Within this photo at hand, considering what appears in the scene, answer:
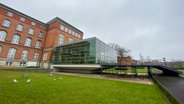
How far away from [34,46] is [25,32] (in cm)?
535

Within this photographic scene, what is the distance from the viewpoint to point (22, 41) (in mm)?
30578

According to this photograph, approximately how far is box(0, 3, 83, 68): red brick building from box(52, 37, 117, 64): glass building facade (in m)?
5.70

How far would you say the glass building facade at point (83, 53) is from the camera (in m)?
21.2

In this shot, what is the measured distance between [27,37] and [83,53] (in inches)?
896

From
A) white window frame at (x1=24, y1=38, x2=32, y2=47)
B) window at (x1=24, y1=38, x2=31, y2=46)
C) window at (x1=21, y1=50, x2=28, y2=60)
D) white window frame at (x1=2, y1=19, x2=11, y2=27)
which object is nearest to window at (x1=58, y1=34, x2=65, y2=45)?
white window frame at (x1=24, y1=38, x2=32, y2=47)

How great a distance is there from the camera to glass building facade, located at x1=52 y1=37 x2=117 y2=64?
21.2m

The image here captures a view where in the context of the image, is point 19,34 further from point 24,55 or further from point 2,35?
point 24,55

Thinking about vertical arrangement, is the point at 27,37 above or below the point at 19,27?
below

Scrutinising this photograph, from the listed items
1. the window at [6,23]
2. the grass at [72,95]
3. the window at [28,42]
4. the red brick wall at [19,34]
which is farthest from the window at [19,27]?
the grass at [72,95]

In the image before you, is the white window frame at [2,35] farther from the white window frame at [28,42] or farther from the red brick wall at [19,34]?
the white window frame at [28,42]

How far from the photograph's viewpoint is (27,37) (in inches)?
1266

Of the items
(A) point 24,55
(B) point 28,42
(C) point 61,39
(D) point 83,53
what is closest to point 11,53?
(A) point 24,55

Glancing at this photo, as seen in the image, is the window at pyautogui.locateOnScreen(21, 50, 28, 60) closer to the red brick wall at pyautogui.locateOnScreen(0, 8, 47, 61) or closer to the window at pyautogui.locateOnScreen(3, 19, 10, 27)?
the red brick wall at pyautogui.locateOnScreen(0, 8, 47, 61)

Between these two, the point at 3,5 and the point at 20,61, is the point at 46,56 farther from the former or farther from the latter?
the point at 3,5
